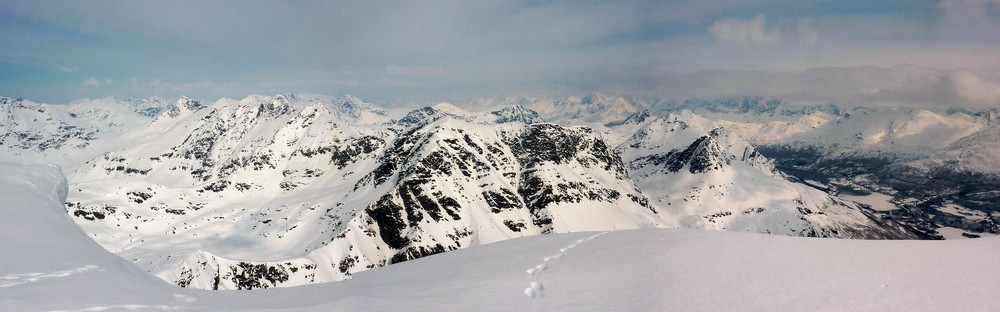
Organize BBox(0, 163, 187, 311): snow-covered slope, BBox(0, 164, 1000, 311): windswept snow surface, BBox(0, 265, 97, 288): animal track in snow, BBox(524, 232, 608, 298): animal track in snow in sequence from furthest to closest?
BBox(524, 232, 608, 298): animal track in snow → BBox(0, 164, 1000, 311): windswept snow surface → BBox(0, 265, 97, 288): animal track in snow → BBox(0, 163, 187, 311): snow-covered slope

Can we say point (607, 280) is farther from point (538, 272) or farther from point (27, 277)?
point (27, 277)

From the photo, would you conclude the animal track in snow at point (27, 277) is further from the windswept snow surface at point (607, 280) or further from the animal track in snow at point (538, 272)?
the animal track in snow at point (538, 272)

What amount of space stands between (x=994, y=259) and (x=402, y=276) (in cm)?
1435

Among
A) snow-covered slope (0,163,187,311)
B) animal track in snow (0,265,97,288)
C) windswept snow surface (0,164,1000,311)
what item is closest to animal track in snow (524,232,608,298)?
windswept snow surface (0,164,1000,311)

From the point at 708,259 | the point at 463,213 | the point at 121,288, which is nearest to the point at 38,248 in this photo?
the point at 121,288

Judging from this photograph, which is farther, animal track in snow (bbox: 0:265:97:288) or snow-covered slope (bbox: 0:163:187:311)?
animal track in snow (bbox: 0:265:97:288)

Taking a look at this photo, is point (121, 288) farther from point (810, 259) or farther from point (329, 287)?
point (810, 259)

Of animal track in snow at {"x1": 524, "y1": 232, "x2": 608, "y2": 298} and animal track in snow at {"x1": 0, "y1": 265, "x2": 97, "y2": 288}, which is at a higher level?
animal track in snow at {"x1": 0, "y1": 265, "x2": 97, "y2": 288}

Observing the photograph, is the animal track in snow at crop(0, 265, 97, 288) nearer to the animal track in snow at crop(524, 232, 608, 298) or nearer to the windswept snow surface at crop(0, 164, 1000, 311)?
the windswept snow surface at crop(0, 164, 1000, 311)

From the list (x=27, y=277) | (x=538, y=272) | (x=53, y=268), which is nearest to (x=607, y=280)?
(x=538, y=272)

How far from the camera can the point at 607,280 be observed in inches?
401

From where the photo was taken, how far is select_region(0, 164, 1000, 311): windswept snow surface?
795 centimetres

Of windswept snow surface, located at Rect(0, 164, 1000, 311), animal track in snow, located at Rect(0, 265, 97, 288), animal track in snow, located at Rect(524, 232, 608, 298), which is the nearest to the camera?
animal track in snow, located at Rect(0, 265, 97, 288)

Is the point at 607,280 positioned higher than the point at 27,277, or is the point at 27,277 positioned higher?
the point at 27,277
